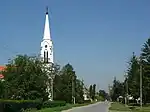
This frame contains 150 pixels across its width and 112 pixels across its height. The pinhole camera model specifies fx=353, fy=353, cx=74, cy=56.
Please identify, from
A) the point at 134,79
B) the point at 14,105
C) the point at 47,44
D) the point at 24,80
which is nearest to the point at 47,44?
the point at 47,44

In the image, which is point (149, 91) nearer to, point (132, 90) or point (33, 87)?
point (132, 90)

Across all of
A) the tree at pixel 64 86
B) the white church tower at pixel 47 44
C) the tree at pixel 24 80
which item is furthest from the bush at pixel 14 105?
the white church tower at pixel 47 44

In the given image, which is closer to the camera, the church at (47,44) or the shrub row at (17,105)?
the shrub row at (17,105)

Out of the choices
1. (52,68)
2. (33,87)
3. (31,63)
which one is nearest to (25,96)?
(33,87)

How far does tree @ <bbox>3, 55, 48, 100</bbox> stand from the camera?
195 feet

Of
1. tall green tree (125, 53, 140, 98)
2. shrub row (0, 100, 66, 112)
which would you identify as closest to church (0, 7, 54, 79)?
tall green tree (125, 53, 140, 98)

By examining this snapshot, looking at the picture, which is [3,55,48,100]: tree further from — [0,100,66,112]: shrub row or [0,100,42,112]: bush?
[0,100,42,112]: bush

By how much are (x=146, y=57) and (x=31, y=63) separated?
110ft

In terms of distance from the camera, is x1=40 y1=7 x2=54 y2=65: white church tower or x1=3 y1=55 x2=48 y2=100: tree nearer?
x1=3 y1=55 x2=48 y2=100: tree

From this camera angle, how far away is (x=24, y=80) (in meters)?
60.3

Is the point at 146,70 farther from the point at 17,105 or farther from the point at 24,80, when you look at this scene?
the point at 17,105

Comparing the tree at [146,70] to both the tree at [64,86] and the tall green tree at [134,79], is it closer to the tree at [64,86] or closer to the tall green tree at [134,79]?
the tall green tree at [134,79]

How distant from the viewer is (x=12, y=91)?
59.5m

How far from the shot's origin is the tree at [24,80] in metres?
59.6
